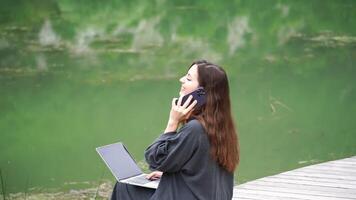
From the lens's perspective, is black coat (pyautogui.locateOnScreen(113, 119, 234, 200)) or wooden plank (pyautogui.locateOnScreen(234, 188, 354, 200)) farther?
wooden plank (pyautogui.locateOnScreen(234, 188, 354, 200))

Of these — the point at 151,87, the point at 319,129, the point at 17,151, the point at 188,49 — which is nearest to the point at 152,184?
the point at 17,151

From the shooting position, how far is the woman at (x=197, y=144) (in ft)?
7.51

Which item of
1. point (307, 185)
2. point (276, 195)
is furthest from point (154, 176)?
point (307, 185)

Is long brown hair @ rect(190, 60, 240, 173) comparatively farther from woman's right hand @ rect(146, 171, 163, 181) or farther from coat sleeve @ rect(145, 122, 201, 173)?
woman's right hand @ rect(146, 171, 163, 181)

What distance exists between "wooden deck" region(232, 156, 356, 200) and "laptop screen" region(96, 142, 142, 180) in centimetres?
87

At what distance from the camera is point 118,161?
8.46ft

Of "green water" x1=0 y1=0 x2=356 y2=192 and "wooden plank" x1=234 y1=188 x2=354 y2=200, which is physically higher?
"wooden plank" x1=234 y1=188 x2=354 y2=200

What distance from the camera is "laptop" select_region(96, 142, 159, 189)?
2.51 metres

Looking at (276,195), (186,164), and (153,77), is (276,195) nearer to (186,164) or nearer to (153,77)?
(186,164)

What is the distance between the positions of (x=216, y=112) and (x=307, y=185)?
1399mm

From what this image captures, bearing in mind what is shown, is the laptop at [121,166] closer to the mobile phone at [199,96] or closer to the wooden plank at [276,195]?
the mobile phone at [199,96]

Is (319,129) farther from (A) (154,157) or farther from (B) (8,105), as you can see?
(A) (154,157)

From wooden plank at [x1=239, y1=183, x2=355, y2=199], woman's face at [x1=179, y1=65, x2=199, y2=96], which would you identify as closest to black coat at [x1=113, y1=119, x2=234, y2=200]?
woman's face at [x1=179, y1=65, x2=199, y2=96]

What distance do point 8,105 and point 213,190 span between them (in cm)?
450
